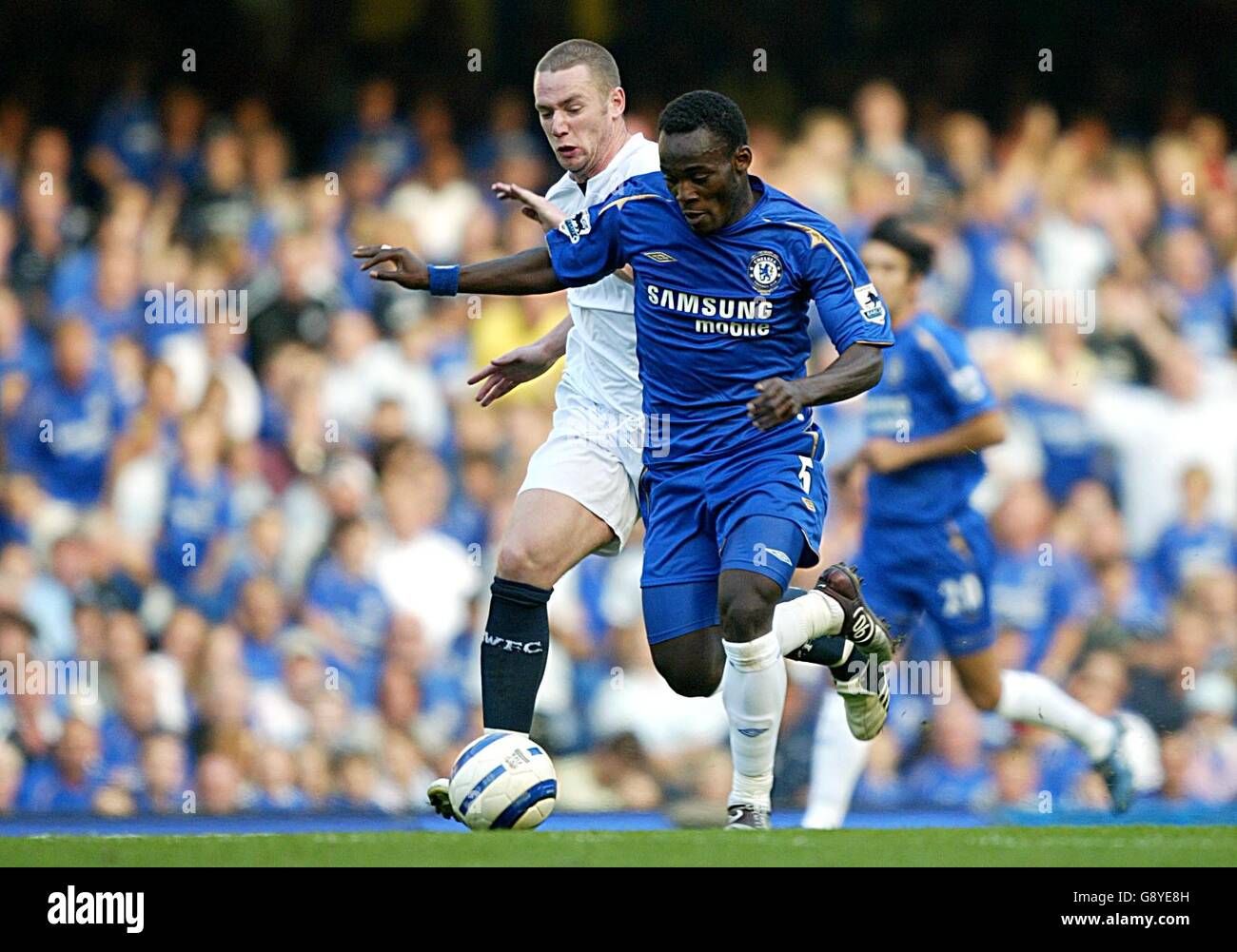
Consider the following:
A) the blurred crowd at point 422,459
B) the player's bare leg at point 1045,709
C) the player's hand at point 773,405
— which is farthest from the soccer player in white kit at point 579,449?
the blurred crowd at point 422,459

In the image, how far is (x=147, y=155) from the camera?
1106 cm

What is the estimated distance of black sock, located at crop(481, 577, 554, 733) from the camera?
6254mm

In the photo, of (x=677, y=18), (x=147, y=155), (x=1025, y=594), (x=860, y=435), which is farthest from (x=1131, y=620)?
(x=147, y=155)

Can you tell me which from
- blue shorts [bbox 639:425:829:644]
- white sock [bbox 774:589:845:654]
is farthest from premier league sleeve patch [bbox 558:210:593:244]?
white sock [bbox 774:589:845:654]

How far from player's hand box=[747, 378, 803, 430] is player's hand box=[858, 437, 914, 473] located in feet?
9.57

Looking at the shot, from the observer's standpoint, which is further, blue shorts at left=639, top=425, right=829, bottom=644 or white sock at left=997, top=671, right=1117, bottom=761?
white sock at left=997, top=671, right=1117, bottom=761

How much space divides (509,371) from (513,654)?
0.97 meters

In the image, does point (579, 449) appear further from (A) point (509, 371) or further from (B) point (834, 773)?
(B) point (834, 773)

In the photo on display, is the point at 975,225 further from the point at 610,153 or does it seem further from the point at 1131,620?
the point at 610,153

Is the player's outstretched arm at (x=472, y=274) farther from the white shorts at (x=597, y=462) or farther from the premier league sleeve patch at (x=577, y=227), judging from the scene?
the white shorts at (x=597, y=462)

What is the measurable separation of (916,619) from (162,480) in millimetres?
3992

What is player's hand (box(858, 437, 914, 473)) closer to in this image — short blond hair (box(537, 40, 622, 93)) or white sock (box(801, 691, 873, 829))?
white sock (box(801, 691, 873, 829))

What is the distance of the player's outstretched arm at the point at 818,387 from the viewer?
545 centimetres

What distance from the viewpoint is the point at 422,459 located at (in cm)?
1034
